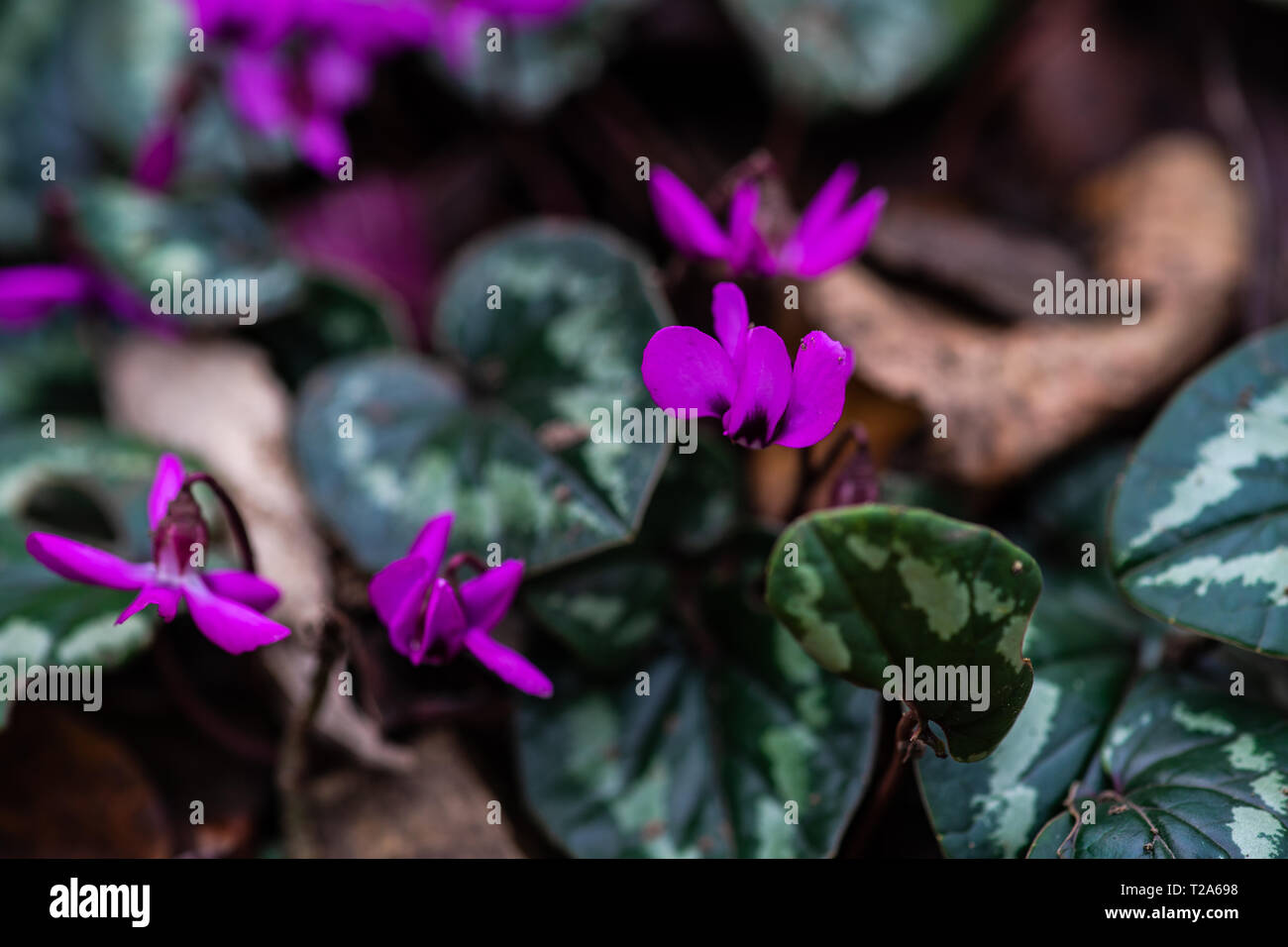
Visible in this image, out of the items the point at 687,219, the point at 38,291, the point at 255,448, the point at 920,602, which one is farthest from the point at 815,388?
the point at 38,291

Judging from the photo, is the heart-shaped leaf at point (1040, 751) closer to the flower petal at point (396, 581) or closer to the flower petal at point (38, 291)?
the flower petal at point (396, 581)

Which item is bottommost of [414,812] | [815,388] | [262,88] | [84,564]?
[414,812]

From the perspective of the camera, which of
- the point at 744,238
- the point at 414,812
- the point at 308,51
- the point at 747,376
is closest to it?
the point at 747,376

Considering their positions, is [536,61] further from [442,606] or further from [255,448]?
[442,606]

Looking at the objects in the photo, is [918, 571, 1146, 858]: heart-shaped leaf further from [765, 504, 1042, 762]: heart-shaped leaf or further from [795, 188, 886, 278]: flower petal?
[795, 188, 886, 278]: flower petal

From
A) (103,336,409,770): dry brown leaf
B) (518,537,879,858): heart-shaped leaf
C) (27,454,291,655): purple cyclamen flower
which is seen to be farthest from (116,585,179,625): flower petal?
(518,537,879,858): heart-shaped leaf
